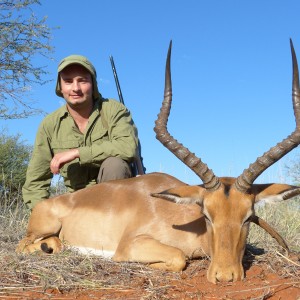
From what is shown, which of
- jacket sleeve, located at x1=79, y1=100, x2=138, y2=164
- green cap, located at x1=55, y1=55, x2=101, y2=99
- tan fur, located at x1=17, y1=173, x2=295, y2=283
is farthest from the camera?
green cap, located at x1=55, y1=55, x2=101, y2=99

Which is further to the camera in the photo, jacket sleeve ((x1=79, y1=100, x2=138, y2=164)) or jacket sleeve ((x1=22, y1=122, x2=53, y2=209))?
jacket sleeve ((x1=22, y1=122, x2=53, y2=209))

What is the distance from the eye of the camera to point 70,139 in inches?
257

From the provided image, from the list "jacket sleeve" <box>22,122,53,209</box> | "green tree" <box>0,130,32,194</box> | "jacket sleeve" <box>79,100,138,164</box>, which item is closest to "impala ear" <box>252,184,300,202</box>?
"jacket sleeve" <box>79,100,138,164</box>

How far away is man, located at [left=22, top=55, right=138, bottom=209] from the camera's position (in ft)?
21.0

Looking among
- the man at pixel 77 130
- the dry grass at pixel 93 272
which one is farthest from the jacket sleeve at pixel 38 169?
the dry grass at pixel 93 272

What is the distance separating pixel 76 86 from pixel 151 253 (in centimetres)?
264

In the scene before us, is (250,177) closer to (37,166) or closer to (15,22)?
(37,166)

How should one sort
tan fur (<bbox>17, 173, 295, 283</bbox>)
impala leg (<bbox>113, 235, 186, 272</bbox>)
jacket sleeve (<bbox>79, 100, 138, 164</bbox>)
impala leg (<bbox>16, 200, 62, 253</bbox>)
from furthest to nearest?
jacket sleeve (<bbox>79, 100, 138, 164</bbox>)
impala leg (<bbox>16, 200, 62, 253</bbox>)
impala leg (<bbox>113, 235, 186, 272</bbox>)
tan fur (<bbox>17, 173, 295, 283</bbox>)

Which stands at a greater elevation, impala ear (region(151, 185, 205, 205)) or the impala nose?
impala ear (region(151, 185, 205, 205))

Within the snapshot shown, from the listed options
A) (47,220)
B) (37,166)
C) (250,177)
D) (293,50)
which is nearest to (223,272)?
(250,177)

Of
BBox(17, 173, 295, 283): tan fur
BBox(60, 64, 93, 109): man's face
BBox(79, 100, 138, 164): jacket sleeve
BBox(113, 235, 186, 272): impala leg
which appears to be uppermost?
BBox(60, 64, 93, 109): man's face

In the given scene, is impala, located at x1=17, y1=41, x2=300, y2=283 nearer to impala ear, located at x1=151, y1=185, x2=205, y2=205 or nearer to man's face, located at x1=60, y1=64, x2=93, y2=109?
impala ear, located at x1=151, y1=185, x2=205, y2=205

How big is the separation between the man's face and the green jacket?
0.20 meters

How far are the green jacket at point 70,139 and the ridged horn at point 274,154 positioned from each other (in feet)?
7.32
